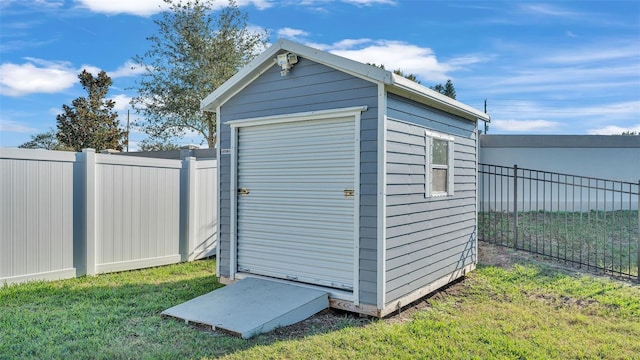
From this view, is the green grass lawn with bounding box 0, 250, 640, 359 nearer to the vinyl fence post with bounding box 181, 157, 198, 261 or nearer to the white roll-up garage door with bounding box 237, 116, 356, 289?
the white roll-up garage door with bounding box 237, 116, 356, 289

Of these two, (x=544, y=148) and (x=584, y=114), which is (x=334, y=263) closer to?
(x=544, y=148)

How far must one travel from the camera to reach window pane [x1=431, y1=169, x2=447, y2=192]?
5223 mm

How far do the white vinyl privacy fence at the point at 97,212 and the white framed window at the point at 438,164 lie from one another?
433 cm

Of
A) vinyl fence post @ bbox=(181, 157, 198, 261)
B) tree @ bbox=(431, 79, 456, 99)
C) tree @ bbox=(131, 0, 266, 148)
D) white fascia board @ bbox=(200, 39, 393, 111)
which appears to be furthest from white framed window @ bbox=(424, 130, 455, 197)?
tree @ bbox=(431, 79, 456, 99)

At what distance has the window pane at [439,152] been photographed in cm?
518

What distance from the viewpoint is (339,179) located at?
14.7 feet

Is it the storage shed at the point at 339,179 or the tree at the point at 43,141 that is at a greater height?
the tree at the point at 43,141

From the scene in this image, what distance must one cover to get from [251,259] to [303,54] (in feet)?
8.84

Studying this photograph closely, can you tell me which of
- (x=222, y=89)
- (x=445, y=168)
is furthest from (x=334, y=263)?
(x=222, y=89)

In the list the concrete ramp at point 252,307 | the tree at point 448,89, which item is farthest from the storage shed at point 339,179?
the tree at point 448,89

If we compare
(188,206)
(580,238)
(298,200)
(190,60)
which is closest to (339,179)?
(298,200)

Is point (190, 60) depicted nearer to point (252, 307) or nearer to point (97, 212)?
point (97, 212)

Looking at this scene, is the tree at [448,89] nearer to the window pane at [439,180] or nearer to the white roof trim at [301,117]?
the window pane at [439,180]

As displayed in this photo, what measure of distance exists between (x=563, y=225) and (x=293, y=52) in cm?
773
